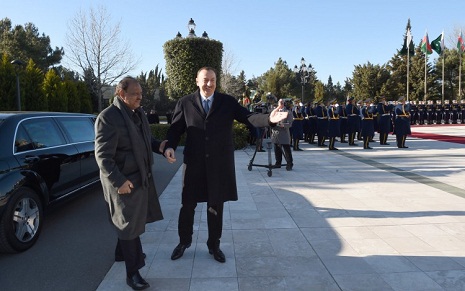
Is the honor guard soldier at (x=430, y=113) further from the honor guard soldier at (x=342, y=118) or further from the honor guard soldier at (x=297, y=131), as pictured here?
the honor guard soldier at (x=297, y=131)

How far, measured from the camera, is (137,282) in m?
3.10

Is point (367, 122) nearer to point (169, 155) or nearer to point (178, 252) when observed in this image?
point (178, 252)

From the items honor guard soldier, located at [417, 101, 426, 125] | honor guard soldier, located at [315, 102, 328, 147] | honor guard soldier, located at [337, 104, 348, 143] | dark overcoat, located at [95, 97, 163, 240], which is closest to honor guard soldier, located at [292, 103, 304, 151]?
honor guard soldier, located at [315, 102, 328, 147]

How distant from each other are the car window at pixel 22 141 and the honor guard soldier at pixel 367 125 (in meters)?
12.1

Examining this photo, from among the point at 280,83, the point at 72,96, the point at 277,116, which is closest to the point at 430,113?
the point at 72,96

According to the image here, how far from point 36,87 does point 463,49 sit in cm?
3786

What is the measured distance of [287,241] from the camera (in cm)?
424

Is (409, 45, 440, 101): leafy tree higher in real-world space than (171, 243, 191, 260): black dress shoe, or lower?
higher

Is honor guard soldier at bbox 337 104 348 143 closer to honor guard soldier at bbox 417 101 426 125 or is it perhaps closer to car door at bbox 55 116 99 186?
car door at bbox 55 116 99 186

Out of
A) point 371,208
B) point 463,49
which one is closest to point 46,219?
point 371,208

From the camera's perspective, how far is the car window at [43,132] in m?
4.60

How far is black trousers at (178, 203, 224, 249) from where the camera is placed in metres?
3.70

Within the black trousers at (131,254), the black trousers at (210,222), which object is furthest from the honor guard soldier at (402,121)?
the black trousers at (131,254)

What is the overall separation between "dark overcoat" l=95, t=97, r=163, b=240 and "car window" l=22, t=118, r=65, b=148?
7.19 feet
